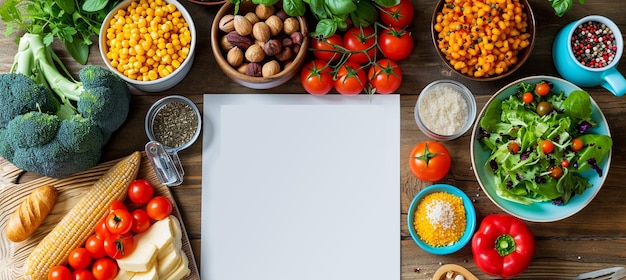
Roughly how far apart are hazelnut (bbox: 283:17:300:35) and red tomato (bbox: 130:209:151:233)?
21.6 inches

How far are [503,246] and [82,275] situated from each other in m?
0.98

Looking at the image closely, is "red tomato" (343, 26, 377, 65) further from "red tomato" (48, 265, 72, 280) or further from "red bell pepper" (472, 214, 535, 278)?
"red tomato" (48, 265, 72, 280)

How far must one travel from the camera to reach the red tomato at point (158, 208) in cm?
138

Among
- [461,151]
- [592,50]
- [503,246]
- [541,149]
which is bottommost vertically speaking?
[503,246]

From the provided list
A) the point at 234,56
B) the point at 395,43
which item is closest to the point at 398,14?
the point at 395,43

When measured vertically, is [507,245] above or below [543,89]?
below

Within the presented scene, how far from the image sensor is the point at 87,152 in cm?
133

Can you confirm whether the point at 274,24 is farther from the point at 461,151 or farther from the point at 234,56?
the point at 461,151

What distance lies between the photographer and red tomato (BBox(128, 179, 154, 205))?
139 cm

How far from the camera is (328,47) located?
1406mm

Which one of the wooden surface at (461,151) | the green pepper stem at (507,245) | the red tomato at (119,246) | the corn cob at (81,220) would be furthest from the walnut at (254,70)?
the green pepper stem at (507,245)

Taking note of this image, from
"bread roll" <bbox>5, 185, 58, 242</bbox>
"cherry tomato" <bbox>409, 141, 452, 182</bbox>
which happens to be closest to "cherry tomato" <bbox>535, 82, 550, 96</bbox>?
"cherry tomato" <bbox>409, 141, 452, 182</bbox>

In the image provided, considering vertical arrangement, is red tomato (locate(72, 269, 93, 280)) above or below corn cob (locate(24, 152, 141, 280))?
below

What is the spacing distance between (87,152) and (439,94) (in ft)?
2.75
